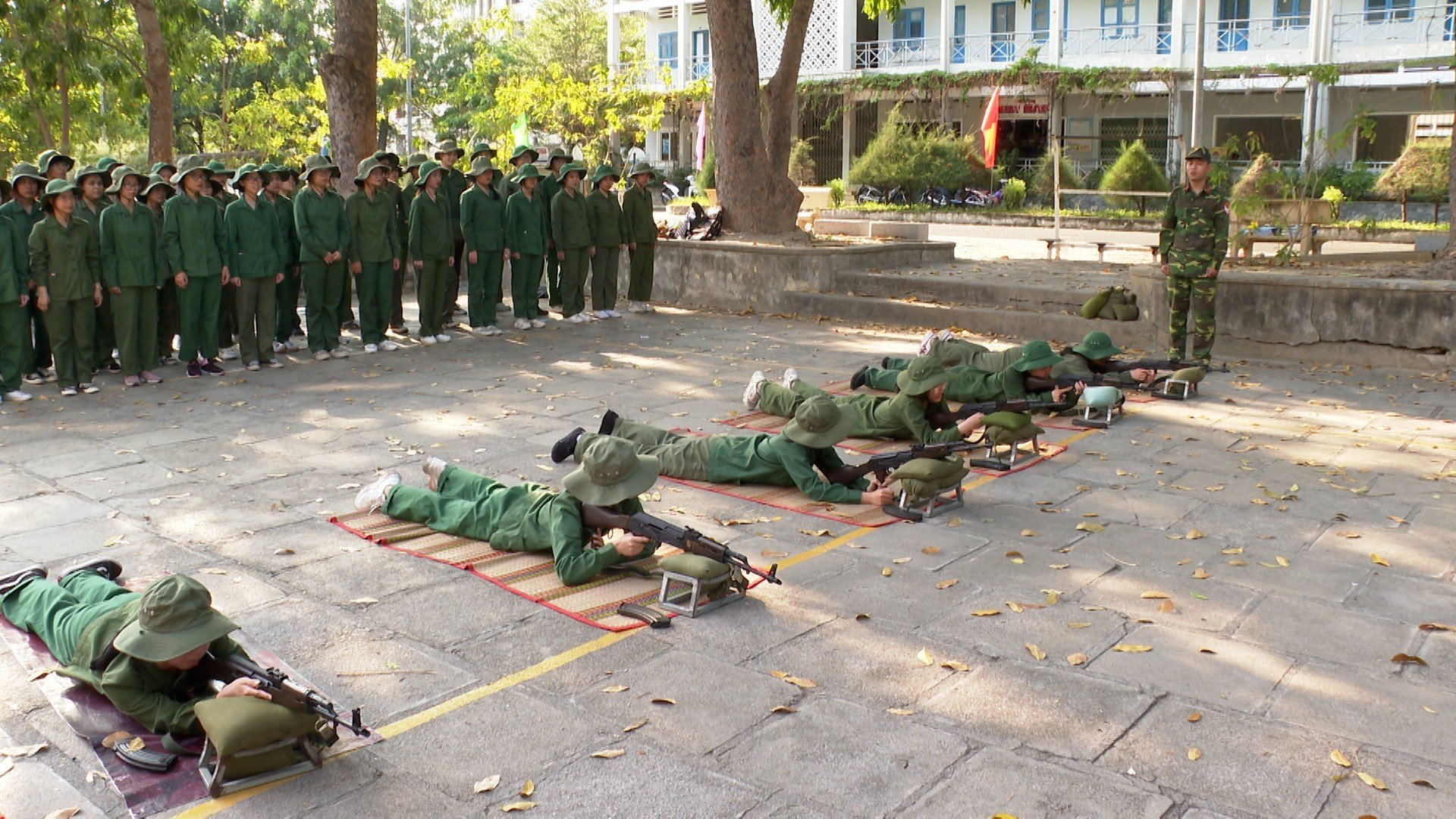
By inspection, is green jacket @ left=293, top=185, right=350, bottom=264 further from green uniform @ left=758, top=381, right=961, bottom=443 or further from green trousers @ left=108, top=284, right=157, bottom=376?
green uniform @ left=758, top=381, right=961, bottom=443

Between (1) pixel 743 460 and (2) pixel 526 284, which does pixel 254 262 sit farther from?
(1) pixel 743 460

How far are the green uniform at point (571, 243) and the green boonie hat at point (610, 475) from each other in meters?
9.05

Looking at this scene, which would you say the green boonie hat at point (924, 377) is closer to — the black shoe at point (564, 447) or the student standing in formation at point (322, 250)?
the black shoe at point (564, 447)

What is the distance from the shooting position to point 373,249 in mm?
12445

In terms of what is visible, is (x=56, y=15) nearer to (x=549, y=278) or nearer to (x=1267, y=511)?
(x=549, y=278)

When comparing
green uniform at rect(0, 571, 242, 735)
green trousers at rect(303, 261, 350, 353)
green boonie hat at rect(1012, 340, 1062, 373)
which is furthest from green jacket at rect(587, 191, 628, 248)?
green uniform at rect(0, 571, 242, 735)

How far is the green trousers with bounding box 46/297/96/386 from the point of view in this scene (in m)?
10.4

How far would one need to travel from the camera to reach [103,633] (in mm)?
4336

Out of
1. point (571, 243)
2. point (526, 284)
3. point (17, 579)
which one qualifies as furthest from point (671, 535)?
point (571, 243)

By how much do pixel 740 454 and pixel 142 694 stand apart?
3.83 m

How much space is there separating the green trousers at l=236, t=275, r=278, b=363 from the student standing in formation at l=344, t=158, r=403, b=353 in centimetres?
89

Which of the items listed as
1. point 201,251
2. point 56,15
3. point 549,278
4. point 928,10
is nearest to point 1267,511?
point 201,251

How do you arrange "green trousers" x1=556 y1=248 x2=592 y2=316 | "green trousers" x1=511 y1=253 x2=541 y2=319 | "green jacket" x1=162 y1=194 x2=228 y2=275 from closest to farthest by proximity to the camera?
"green jacket" x1=162 y1=194 x2=228 y2=275
"green trousers" x1=511 y1=253 x2=541 y2=319
"green trousers" x1=556 y1=248 x2=592 y2=316

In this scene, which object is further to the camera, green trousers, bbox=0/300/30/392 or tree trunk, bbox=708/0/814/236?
tree trunk, bbox=708/0/814/236
